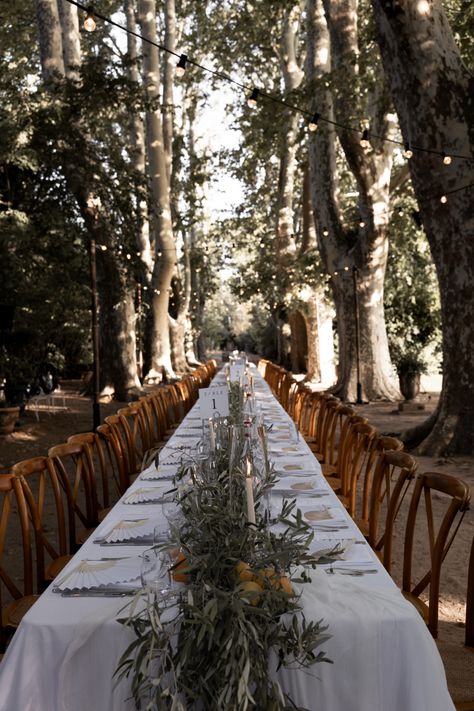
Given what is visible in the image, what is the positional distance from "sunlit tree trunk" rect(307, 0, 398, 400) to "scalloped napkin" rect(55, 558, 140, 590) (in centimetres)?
1104

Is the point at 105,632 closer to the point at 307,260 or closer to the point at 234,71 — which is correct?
the point at 307,260

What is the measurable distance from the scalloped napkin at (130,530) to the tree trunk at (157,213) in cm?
1446

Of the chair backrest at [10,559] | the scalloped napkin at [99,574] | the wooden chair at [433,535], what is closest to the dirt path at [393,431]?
the wooden chair at [433,535]

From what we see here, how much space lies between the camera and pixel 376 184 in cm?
1242

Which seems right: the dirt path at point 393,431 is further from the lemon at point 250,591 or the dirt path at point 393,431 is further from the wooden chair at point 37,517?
the lemon at point 250,591

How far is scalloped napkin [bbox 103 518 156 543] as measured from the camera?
2514 millimetres

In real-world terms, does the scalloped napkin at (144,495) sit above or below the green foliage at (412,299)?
below

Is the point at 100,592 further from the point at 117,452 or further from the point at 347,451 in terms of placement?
the point at 347,451

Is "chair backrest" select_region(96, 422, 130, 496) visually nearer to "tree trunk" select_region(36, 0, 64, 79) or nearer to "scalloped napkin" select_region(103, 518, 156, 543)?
"scalloped napkin" select_region(103, 518, 156, 543)

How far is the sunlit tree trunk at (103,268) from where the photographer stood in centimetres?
1265

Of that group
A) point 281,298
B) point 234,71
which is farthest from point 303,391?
point 234,71

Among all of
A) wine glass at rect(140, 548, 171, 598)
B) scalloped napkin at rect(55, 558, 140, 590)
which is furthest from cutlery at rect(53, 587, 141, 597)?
wine glass at rect(140, 548, 171, 598)

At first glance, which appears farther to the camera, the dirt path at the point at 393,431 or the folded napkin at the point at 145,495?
the dirt path at the point at 393,431

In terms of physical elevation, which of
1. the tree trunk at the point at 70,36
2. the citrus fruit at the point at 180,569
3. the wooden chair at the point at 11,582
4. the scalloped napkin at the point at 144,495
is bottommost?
the wooden chair at the point at 11,582
